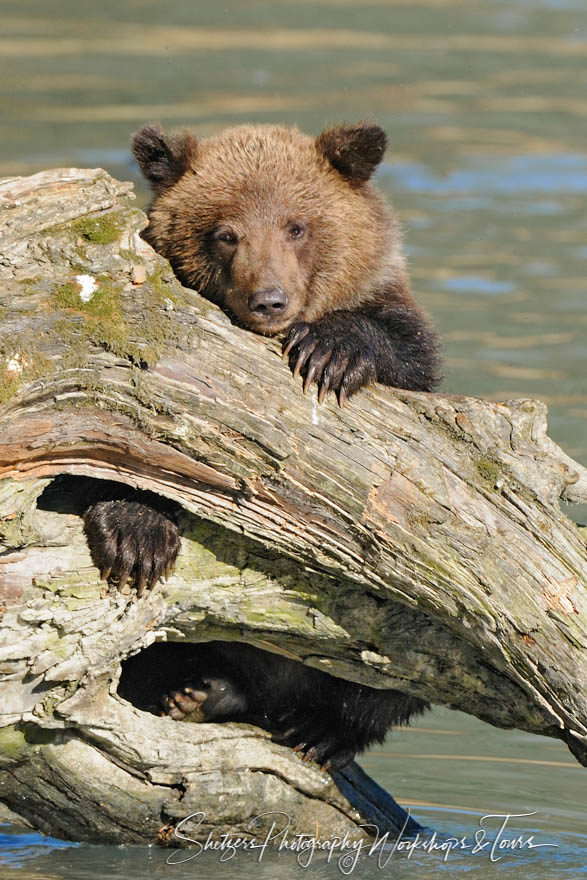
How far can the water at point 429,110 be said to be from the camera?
12094mm

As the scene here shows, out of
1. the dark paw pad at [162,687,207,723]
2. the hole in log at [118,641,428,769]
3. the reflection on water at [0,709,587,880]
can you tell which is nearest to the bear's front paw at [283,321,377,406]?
the hole in log at [118,641,428,769]

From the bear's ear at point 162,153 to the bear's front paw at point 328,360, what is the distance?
1.36 metres

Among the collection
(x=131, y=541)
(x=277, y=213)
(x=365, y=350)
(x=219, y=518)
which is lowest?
(x=131, y=541)

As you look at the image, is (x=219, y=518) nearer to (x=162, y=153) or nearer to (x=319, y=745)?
(x=319, y=745)

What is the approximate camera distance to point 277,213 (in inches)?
234

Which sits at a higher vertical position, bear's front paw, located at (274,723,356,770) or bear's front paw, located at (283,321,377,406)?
bear's front paw, located at (283,321,377,406)

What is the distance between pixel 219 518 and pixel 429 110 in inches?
469

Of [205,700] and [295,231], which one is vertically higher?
[295,231]

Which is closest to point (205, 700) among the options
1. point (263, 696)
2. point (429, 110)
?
point (263, 696)

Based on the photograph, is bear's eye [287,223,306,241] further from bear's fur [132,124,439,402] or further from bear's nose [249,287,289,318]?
bear's nose [249,287,289,318]

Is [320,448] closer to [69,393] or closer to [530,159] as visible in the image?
[69,393]

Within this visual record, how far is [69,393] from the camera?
4516 millimetres

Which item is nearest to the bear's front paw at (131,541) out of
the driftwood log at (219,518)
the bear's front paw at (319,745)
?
the driftwood log at (219,518)

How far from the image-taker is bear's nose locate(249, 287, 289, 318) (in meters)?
5.33
